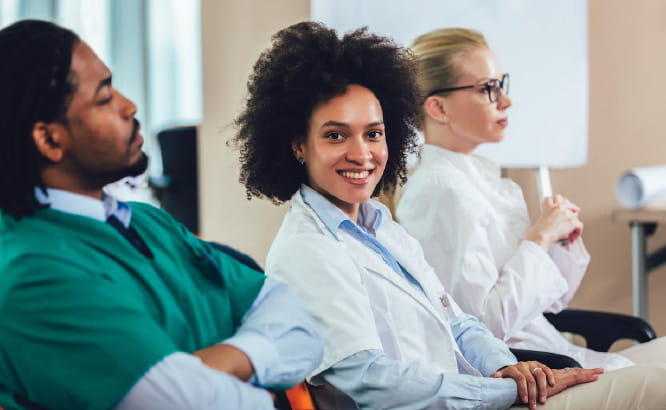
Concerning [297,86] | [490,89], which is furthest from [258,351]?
[490,89]

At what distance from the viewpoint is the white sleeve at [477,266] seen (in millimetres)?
1759

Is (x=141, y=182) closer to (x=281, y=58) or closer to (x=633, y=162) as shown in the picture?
(x=281, y=58)

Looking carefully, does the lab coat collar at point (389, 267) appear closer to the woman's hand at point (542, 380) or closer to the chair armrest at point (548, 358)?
the woman's hand at point (542, 380)

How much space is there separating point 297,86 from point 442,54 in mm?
728

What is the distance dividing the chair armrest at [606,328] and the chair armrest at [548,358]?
407 millimetres

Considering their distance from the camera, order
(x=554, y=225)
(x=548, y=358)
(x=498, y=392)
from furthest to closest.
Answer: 1. (x=554, y=225)
2. (x=548, y=358)
3. (x=498, y=392)

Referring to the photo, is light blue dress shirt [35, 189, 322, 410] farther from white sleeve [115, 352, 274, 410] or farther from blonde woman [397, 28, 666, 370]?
blonde woman [397, 28, 666, 370]

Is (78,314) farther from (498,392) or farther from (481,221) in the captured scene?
(481,221)

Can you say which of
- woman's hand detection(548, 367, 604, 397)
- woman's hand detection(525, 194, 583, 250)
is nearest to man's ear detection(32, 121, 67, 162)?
woman's hand detection(548, 367, 604, 397)

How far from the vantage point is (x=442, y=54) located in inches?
78.5

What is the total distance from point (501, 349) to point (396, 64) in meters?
0.61

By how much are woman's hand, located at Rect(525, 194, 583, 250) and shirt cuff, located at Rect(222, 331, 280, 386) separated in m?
1.08

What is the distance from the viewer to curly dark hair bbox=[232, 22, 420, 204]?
1390 millimetres

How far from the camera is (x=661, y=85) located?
3102mm
